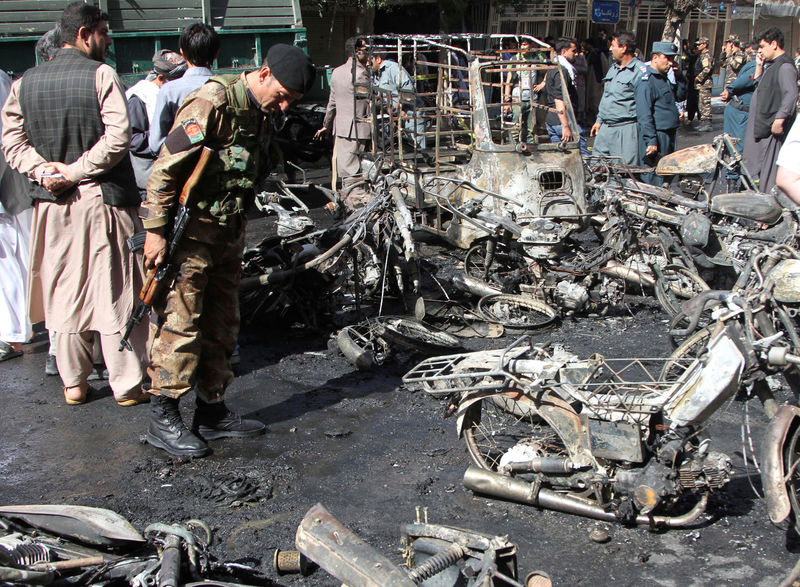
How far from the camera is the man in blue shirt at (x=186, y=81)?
216 inches

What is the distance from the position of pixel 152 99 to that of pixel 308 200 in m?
5.67

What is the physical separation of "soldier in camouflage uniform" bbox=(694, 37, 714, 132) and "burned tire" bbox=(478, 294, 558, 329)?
42.7 feet

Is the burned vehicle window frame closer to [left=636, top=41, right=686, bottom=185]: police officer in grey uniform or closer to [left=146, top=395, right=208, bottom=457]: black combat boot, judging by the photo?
[left=636, top=41, right=686, bottom=185]: police officer in grey uniform

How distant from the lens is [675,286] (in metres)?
6.25

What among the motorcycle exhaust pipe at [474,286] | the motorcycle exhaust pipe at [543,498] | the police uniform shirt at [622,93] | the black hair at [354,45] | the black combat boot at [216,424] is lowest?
the black combat boot at [216,424]

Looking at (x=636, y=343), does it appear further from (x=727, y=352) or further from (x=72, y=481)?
(x=72, y=481)

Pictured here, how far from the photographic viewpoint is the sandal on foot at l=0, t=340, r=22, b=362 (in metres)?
5.76

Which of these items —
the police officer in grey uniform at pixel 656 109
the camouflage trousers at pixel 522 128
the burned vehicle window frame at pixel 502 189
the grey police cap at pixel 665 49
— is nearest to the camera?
the burned vehicle window frame at pixel 502 189

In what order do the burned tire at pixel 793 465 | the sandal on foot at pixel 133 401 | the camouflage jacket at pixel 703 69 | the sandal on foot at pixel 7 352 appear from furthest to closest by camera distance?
1. the camouflage jacket at pixel 703 69
2. the sandal on foot at pixel 7 352
3. the sandal on foot at pixel 133 401
4. the burned tire at pixel 793 465

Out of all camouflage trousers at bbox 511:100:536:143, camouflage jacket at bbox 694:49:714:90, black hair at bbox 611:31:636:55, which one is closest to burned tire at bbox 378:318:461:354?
camouflage trousers at bbox 511:100:536:143

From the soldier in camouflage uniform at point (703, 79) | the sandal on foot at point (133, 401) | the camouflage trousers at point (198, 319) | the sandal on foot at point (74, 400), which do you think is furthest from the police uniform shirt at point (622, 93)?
the soldier in camouflage uniform at point (703, 79)

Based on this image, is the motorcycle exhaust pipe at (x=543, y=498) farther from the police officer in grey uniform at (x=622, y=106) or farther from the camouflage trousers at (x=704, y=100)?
the camouflage trousers at (x=704, y=100)

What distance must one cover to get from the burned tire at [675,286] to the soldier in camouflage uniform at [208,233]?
352cm

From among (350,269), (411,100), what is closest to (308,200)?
(411,100)
